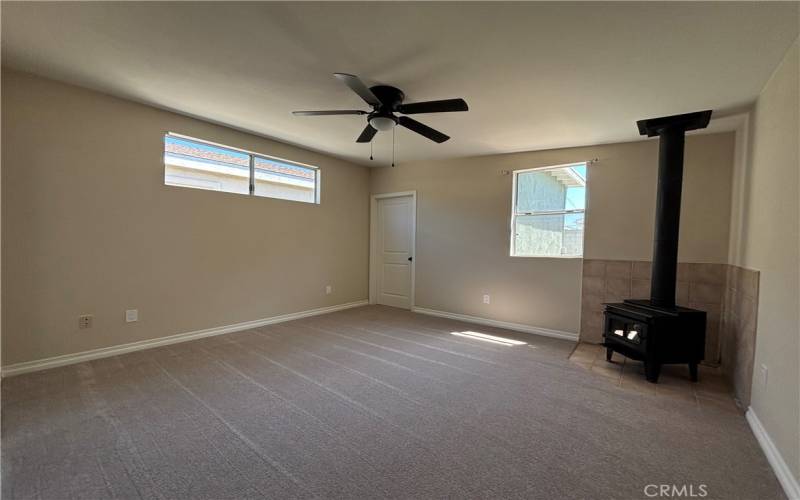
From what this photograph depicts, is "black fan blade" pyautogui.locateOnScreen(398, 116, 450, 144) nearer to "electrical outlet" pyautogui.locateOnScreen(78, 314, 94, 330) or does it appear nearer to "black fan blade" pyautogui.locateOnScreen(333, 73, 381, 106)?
"black fan blade" pyautogui.locateOnScreen(333, 73, 381, 106)

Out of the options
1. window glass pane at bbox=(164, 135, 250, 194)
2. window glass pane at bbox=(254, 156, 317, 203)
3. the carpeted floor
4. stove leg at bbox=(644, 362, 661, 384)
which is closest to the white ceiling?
window glass pane at bbox=(164, 135, 250, 194)

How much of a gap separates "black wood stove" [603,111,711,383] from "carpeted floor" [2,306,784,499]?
462 mm

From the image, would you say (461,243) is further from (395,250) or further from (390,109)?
(390,109)

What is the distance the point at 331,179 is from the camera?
16.9 feet

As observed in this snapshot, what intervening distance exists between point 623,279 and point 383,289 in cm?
366

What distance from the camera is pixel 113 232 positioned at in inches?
120

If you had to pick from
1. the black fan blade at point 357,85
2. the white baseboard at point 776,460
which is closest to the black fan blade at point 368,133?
the black fan blade at point 357,85

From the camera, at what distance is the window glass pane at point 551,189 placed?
13.2 ft

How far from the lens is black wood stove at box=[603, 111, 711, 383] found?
8.89 ft

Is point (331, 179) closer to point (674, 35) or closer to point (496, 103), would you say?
point (496, 103)

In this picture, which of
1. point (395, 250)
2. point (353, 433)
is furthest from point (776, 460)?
point (395, 250)

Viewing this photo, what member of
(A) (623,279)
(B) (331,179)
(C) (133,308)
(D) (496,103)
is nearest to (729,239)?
(A) (623,279)

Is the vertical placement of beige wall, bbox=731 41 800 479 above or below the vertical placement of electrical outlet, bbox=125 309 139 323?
above

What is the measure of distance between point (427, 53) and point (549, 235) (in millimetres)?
3005
